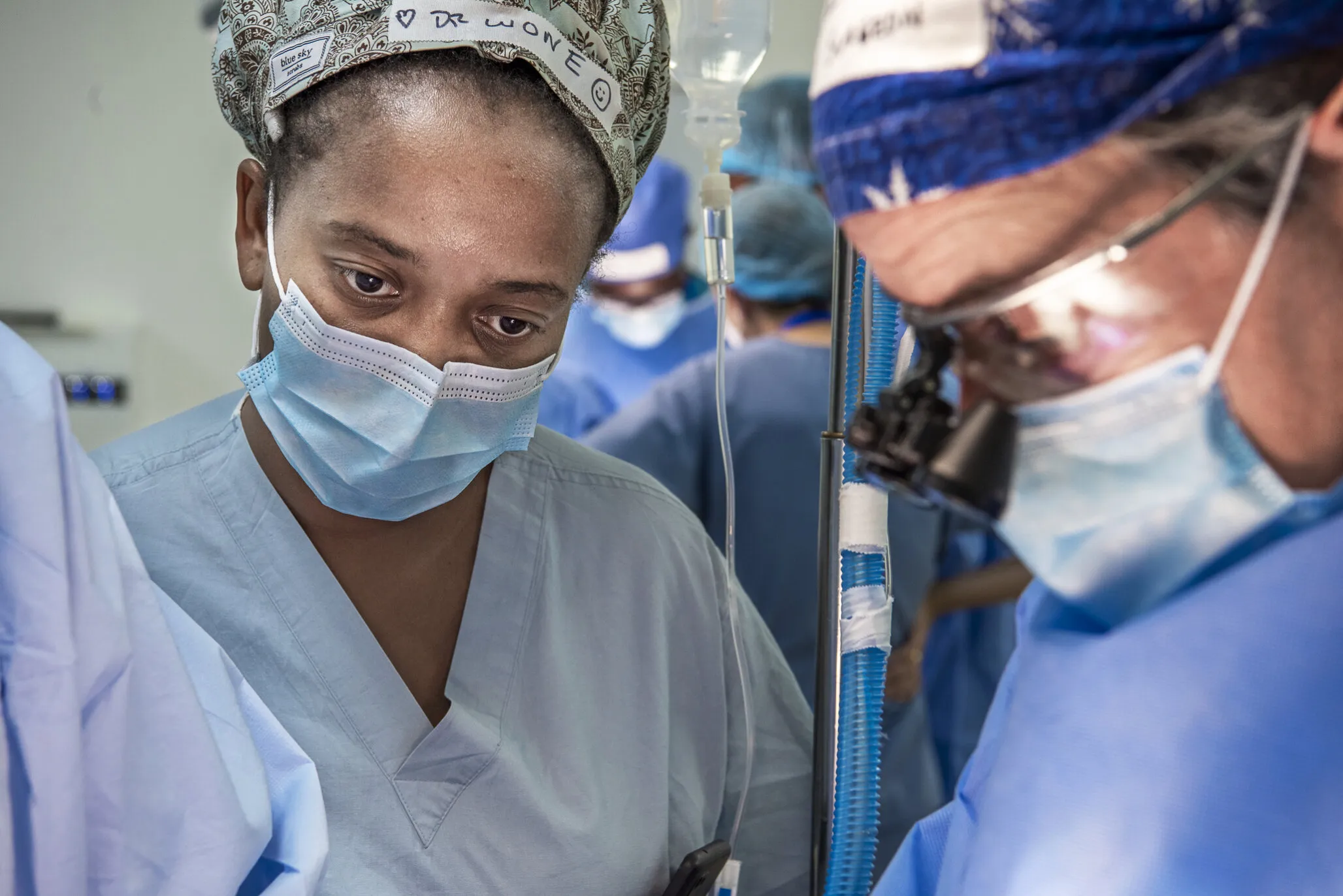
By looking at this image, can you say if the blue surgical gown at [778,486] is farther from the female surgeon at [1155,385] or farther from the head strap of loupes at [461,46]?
the female surgeon at [1155,385]

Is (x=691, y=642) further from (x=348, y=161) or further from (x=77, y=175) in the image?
(x=77, y=175)

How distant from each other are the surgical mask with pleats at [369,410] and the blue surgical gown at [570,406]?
205cm

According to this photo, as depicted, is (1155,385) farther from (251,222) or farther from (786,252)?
(786,252)

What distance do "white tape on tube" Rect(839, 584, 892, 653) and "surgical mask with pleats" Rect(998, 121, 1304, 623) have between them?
1.03ft

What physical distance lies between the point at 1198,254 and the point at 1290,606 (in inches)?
6.3

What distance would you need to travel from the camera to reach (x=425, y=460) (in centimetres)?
107

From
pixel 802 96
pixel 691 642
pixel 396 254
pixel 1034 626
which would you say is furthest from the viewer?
pixel 802 96

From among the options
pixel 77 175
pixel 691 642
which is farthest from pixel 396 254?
pixel 77 175

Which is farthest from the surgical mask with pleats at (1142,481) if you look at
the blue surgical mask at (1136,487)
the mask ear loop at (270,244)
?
the mask ear loop at (270,244)

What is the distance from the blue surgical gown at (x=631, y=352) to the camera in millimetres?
3633

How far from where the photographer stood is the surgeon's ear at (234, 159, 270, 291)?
3.67ft

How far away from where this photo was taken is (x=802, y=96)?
8.96ft

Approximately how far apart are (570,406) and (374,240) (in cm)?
226

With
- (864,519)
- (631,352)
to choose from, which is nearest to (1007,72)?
(864,519)
